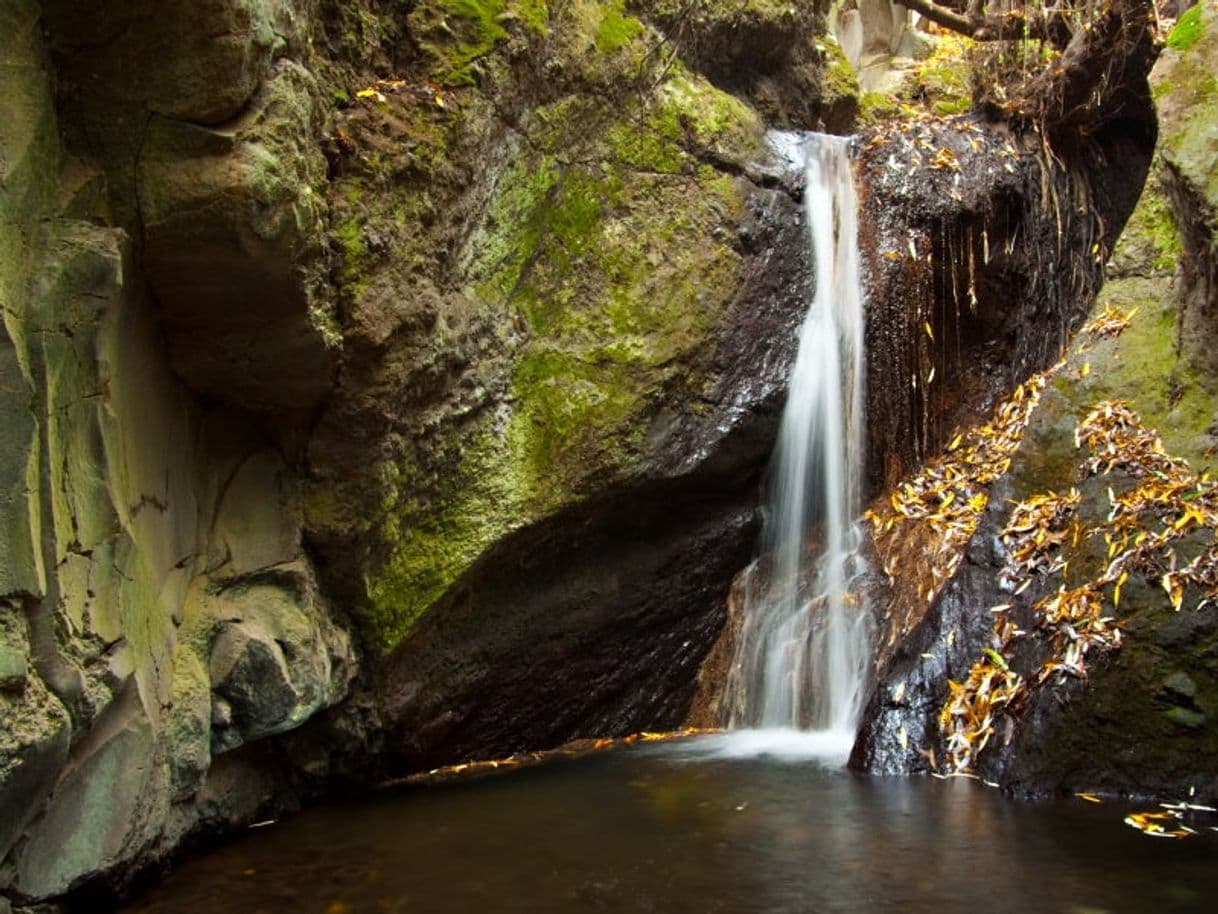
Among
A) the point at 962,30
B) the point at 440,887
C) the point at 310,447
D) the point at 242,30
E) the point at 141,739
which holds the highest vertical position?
the point at 962,30

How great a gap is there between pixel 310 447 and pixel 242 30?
7.30ft

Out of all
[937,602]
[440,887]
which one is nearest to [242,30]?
[440,887]

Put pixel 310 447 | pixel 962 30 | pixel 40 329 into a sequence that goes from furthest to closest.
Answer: pixel 962 30, pixel 310 447, pixel 40 329

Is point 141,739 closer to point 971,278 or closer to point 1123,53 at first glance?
point 971,278

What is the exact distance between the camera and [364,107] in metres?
5.80

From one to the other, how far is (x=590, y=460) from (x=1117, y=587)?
10.4 feet

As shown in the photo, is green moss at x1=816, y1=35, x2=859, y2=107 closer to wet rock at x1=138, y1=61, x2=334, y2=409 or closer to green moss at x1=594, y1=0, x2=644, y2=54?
green moss at x1=594, y1=0, x2=644, y2=54

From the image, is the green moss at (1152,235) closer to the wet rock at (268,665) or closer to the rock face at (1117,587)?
the rock face at (1117,587)

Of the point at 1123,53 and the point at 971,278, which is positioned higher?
the point at 1123,53

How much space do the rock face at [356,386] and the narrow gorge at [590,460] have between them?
0.02m

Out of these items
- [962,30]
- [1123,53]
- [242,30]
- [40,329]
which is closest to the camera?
[40,329]

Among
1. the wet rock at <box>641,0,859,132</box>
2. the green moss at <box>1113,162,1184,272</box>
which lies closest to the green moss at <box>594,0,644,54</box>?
the wet rock at <box>641,0,859,132</box>

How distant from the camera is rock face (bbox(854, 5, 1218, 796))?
5.11 metres

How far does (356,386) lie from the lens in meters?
5.61
